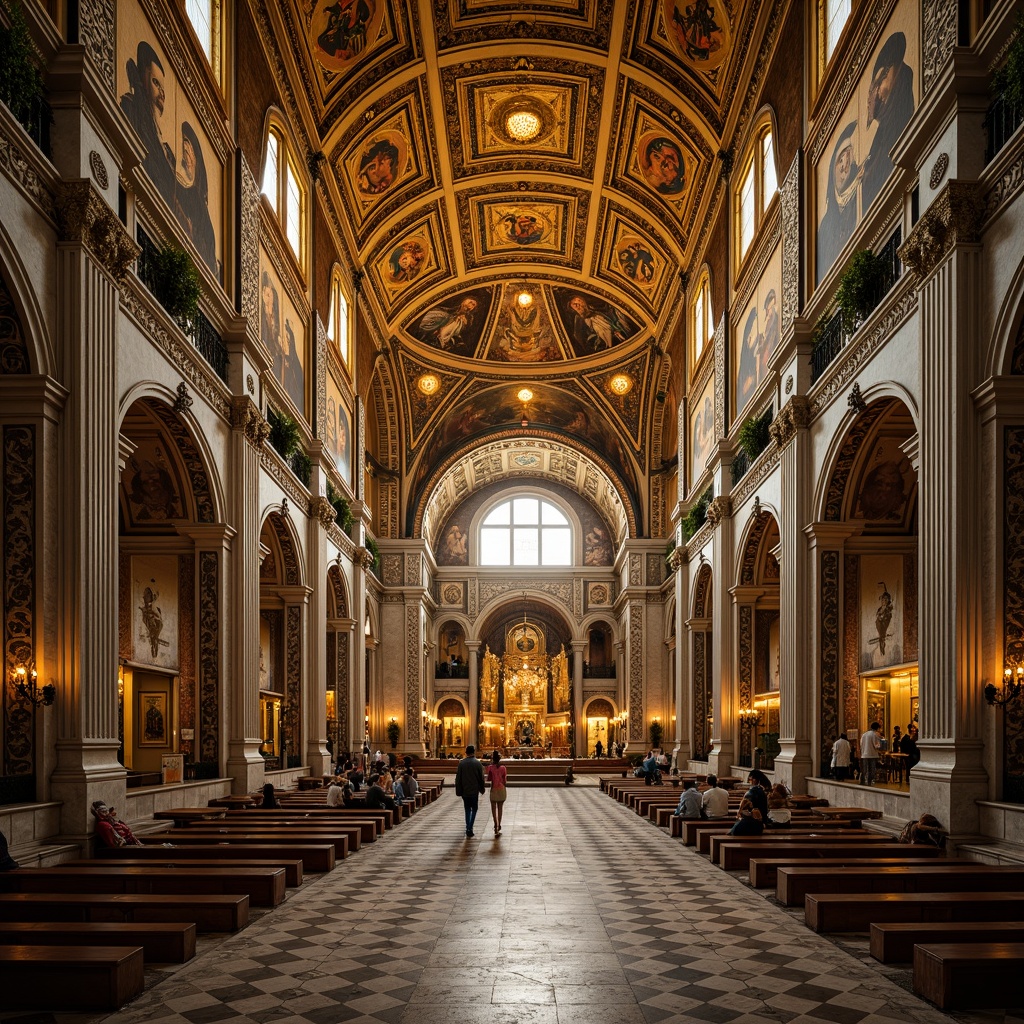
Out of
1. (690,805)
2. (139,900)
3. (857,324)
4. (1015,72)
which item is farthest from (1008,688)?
(139,900)

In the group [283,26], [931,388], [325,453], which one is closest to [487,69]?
[283,26]

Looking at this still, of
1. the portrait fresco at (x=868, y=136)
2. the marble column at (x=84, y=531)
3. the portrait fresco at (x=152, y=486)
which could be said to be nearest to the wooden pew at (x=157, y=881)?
the marble column at (x=84, y=531)

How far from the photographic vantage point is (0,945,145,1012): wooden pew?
21.5ft

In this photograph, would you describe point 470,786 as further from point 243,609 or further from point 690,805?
point 243,609

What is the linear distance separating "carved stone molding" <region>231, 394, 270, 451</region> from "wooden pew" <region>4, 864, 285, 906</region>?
9.80 meters

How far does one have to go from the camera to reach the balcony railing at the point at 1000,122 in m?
11.2

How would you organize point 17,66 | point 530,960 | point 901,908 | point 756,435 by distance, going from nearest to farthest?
point 530,960
point 901,908
point 17,66
point 756,435

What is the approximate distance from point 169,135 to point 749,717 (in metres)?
17.1

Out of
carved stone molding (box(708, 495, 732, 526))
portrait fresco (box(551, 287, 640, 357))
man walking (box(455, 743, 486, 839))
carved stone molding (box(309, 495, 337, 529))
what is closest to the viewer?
man walking (box(455, 743, 486, 839))

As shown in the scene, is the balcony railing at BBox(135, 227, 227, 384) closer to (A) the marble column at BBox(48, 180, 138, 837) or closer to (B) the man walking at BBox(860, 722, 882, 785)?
(A) the marble column at BBox(48, 180, 138, 837)

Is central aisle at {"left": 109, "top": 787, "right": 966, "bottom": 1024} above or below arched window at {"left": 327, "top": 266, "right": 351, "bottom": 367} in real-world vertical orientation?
below

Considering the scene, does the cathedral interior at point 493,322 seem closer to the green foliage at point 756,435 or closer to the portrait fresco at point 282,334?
the green foliage at point 756,435

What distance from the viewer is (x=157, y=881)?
9.59m

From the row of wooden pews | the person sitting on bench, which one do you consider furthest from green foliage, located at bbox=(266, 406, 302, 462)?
the person sitting on bench
